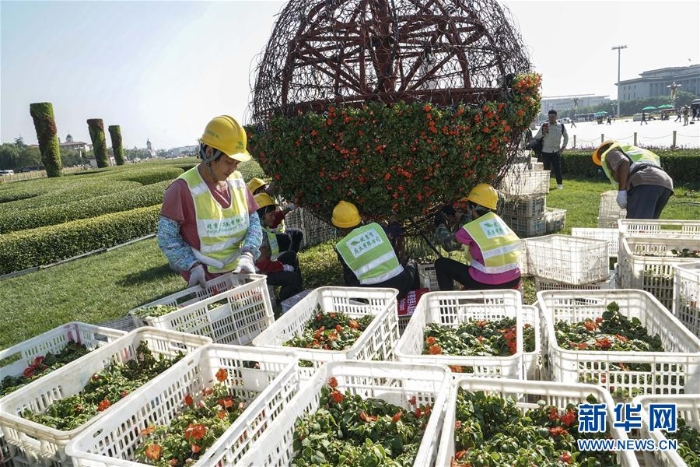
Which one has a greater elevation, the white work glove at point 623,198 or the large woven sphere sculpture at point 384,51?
the large woven sphere sculpture at point 384,51

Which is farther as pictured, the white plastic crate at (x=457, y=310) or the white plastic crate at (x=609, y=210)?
the white plastic crate at (x=609, y=210)

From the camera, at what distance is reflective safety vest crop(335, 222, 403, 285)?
4.16 metres

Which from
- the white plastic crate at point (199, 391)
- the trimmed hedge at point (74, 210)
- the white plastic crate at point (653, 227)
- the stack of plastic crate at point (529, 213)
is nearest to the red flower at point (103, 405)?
the white plastic crate at point (199, 391)

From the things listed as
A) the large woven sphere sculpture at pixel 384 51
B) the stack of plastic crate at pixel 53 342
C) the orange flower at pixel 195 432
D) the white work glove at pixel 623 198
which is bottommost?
the orange flower at pixel 195 432

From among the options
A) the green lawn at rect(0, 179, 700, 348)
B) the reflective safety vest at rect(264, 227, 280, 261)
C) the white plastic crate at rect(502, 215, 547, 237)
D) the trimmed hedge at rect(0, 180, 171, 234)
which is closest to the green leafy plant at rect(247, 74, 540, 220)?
the reflective safety vest at rect(264, 227, 280, 261)

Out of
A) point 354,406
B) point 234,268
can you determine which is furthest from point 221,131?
point 354,406

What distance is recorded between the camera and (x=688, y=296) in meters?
3.22

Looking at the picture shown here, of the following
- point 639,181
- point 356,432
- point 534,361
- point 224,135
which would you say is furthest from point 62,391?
point 639,181

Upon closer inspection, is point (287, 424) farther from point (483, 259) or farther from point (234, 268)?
point (483, 259)

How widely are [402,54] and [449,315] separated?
117 inches

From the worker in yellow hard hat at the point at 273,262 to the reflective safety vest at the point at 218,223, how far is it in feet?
3.44

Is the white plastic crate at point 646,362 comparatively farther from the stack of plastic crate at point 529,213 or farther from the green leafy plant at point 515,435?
the stack of plastic crate at point 529,213

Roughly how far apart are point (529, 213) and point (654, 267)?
157 inches

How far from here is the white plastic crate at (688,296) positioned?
3.11m
